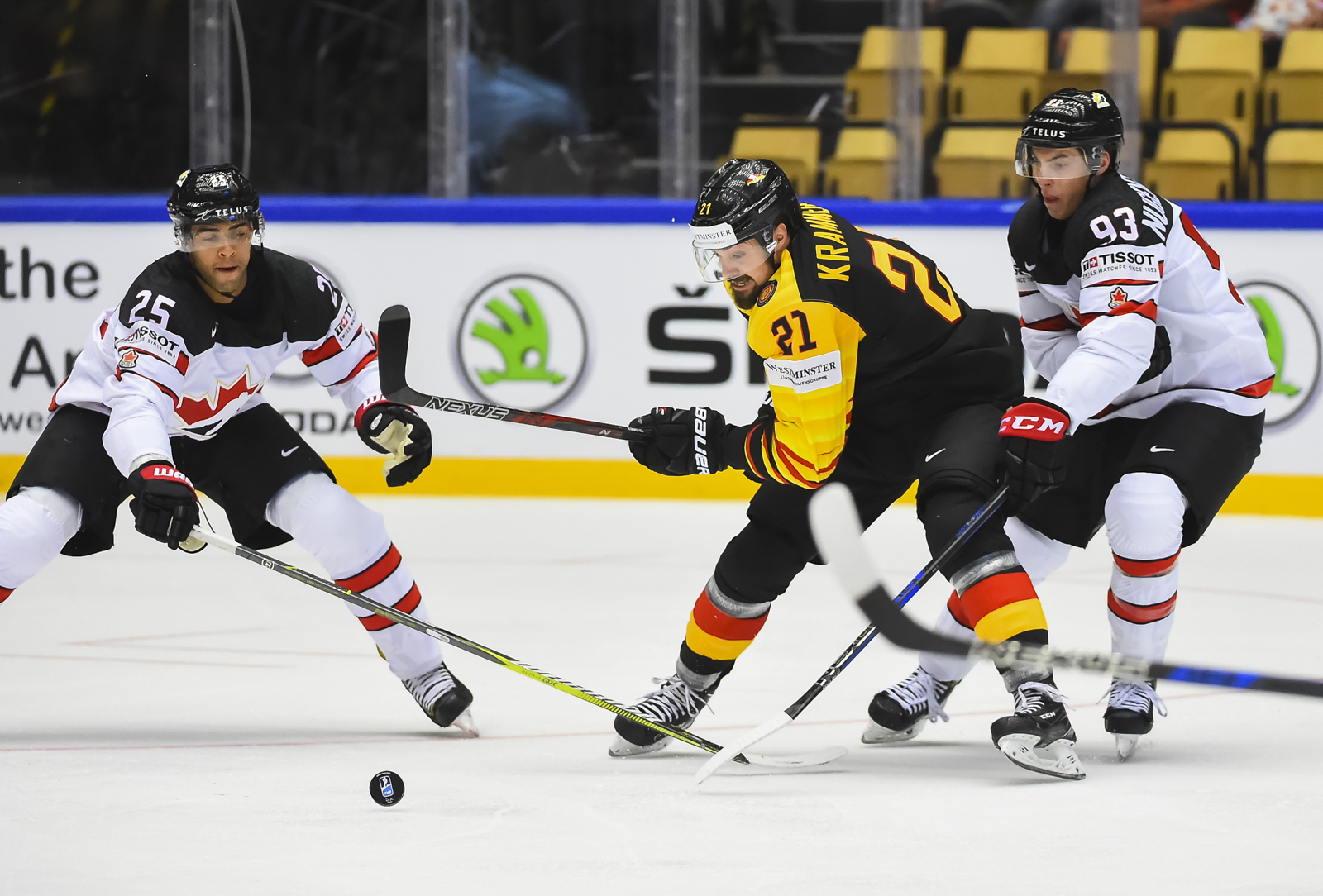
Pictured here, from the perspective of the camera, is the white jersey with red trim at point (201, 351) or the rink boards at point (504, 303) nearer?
the white jersey with red trim at point (201, 351)

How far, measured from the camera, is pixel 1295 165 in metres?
6.48

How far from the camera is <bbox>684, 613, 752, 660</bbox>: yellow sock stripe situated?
3311 mm

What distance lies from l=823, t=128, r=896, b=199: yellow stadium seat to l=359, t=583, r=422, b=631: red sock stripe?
3598 millimetres

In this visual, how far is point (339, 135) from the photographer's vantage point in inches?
273

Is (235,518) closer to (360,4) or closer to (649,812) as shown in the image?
(649,812)

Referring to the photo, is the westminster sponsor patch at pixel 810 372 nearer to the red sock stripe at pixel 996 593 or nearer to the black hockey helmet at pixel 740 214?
the black hockey helmet at pixel 740 214

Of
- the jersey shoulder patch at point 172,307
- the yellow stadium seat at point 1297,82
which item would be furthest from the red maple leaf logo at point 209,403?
the yellow stadium seat at point 1297,82

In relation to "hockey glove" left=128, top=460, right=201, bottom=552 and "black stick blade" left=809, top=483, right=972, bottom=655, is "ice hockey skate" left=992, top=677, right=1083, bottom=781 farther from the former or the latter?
"hockey glove" left=128, top=460, right=201, bottom=552

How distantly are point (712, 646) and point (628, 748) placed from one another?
0.24 m

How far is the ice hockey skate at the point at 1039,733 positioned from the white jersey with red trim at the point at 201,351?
1381 mm

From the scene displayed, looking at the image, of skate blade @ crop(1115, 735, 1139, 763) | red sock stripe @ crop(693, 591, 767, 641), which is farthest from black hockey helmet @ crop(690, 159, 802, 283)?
skate blade @ crop(1115, 735, 1139, 763)

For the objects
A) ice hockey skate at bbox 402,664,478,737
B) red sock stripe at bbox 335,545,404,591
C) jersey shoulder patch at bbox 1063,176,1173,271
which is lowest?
ice hockey skate at bbox 402,664,478,737

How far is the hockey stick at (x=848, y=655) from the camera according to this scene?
2992mm

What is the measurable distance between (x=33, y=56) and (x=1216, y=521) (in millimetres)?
4787
